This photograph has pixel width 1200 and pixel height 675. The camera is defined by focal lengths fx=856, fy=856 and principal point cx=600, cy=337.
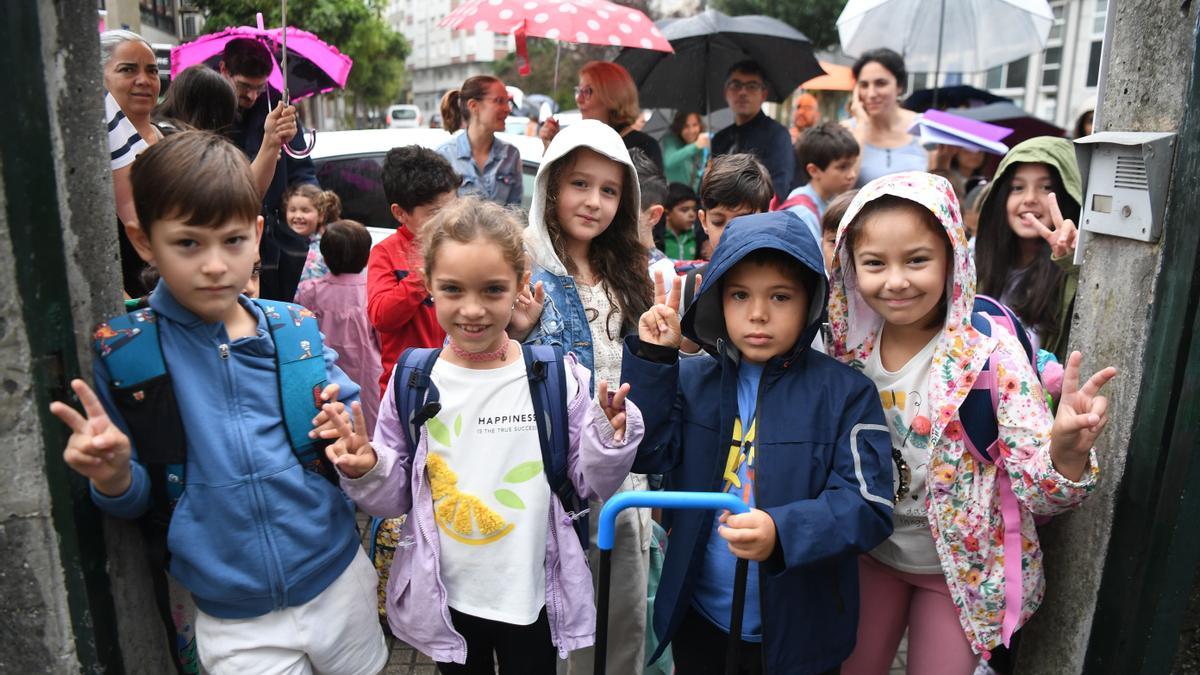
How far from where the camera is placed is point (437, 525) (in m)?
2.13

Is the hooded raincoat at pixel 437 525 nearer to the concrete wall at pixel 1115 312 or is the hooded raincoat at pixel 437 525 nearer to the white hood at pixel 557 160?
the white hood at pixel 557 160

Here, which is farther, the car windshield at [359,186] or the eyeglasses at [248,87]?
the car windshield at [359,186]

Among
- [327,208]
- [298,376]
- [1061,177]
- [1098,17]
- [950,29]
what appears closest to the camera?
[298,376]

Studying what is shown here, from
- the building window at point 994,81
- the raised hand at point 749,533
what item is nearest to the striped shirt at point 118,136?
the raised hand at point 749,533

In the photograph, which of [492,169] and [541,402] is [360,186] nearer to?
[492,169]

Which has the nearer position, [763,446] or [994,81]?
[763,446]

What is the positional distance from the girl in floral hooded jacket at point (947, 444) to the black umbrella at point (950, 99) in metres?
7.08

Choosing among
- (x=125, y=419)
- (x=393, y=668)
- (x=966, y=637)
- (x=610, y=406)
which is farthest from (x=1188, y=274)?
(x=393, y=668)

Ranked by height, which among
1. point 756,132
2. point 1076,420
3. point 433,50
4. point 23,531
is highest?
point 433,50

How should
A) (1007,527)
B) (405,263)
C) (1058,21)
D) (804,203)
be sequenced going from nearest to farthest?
(1007,527)
(405,263)
(804,203)
(1058,21)

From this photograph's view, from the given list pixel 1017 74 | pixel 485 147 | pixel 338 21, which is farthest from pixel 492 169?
pixel 1017 74

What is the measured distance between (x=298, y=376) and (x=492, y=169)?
310cm

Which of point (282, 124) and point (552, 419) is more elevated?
point (282, 124)

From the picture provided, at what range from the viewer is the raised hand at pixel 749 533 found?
179 centimetres
